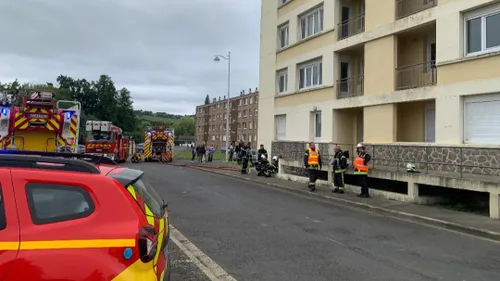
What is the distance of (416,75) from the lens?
16.3 metres

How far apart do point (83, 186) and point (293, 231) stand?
238 inches

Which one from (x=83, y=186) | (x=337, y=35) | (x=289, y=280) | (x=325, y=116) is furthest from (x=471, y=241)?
(x=337, y=35)

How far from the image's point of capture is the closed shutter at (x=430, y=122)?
51.2ft

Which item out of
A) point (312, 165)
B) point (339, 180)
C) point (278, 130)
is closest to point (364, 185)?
point (339, 180)

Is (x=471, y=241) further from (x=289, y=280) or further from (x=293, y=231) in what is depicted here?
(x=289, y=280)

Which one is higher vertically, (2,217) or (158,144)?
(158,144)

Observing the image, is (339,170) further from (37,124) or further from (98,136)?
(98,136)

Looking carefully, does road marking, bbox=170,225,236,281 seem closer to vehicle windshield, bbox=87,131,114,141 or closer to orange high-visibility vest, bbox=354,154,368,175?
orange high-visibility vest, bbox=354,154,368,175

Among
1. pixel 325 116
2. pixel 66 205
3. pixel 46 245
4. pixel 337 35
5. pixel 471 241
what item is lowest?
pixel 471 241

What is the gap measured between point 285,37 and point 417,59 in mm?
9383

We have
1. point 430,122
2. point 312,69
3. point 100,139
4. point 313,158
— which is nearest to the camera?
point 430,122

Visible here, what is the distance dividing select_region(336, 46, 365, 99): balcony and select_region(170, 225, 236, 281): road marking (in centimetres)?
1353

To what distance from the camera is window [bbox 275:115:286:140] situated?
77.5ft

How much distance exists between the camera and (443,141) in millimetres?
13820
